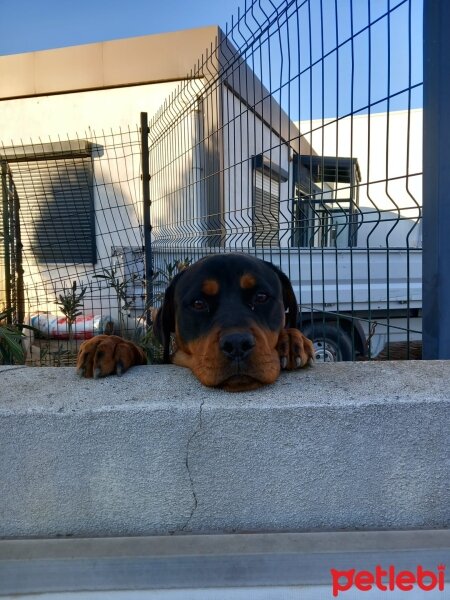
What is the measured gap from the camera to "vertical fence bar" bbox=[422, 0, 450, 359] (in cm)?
231

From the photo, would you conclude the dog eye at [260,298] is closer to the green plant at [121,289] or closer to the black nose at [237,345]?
the black nose at [237,345]

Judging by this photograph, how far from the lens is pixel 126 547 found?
196cm

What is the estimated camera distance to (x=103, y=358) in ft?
7.75

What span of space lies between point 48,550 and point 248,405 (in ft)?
2.98

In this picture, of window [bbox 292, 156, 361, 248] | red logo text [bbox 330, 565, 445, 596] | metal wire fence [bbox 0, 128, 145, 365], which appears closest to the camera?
red logo text [bbox 330, 565, 445, 596]

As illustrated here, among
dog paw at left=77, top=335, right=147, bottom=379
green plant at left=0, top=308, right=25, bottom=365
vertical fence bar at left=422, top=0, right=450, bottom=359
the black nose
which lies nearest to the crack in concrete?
the black nose

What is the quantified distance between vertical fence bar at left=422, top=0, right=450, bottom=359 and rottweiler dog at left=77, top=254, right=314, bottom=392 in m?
0.60

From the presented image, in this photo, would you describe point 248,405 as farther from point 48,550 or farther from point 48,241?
point 48,241

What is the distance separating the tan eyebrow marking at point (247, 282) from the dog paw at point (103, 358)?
62 cm

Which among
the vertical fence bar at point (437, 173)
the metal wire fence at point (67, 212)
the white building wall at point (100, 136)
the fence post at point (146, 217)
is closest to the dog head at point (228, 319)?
the vertical fence bar at point (437, 173)

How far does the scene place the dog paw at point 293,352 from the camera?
2.39 m

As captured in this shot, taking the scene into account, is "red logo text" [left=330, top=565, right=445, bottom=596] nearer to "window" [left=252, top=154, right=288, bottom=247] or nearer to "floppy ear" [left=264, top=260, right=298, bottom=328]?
"floppy ear" [left=264, top=260, right=298, bottom=328]

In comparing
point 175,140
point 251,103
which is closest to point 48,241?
point 175,140

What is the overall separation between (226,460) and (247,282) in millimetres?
870
